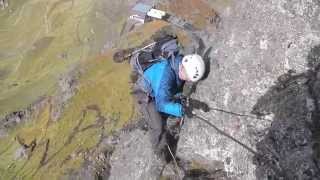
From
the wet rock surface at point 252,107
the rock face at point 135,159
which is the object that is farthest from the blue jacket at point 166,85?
the rock face at point 135,159

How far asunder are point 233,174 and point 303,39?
5033mm

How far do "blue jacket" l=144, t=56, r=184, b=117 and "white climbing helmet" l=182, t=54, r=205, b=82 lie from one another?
76 cm

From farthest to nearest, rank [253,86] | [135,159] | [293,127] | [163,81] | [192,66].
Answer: [135,159] → [253,86] → [163,81] → [192,66] → [293,127]

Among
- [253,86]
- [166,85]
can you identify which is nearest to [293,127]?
[253,86]

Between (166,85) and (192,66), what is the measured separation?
1168 mm

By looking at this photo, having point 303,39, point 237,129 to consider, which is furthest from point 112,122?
point 303,39

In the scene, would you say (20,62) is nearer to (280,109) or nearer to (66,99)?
(66,99)

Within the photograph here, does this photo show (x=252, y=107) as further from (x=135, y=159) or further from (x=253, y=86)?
(x=135, y=159)

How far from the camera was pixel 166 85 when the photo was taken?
684 inches

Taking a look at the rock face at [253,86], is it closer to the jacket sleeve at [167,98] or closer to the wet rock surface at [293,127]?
the wet rock surface at [293,127]

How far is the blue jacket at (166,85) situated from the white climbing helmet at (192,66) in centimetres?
76

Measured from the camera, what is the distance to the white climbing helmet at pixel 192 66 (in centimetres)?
1678

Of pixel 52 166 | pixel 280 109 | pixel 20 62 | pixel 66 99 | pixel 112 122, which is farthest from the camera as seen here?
pixel 20 62

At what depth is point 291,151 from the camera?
14695 mm
